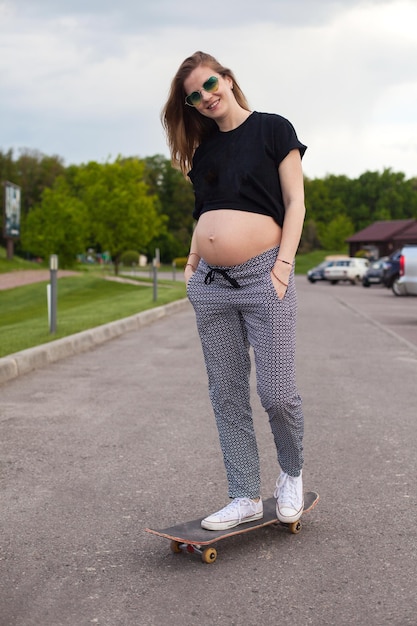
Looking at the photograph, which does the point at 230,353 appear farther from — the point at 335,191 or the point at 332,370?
the point at 335,191

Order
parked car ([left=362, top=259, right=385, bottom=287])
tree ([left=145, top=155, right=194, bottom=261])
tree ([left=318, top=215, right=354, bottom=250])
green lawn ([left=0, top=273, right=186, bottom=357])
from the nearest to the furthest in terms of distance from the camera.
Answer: green lawn ([left=0, top=273, right=186, bottom=357]) < parked car ([left=362, top=259, right=385, bottom=287]) < tree ([left=318, top=215, right=354, bottom=250]) < tree ([left=145, top=155, right=194, bottom=261])

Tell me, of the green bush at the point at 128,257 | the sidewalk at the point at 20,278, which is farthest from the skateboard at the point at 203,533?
the green bush at the point at 128,257

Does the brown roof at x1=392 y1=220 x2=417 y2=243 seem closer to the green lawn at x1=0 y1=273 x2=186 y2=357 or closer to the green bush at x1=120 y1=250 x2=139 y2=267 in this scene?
the green bush at x1=120 y1=250 x2=139 y2=267

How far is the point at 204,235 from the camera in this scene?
3.61 m

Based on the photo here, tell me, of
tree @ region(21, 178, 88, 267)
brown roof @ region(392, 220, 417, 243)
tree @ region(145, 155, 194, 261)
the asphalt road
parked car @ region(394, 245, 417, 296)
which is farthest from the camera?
tree @ region(145, 155, 194, 261)

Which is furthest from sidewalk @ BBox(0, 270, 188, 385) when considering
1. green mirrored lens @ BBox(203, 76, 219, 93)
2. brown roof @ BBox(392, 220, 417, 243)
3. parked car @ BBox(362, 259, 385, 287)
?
brown roof @ BBox(392, 220, 417, 243)

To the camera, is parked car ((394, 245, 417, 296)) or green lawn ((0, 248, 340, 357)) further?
parked car ((394, 245, 417, 296))

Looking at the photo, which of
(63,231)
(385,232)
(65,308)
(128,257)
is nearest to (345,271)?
(63,231)

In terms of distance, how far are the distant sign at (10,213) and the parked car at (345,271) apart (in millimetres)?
16376

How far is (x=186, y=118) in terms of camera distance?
378 centimetres

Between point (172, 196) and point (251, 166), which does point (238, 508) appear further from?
point (172, 196)

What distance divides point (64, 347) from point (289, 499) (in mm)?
7475

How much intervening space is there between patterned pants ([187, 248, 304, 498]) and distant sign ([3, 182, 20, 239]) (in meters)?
41.6

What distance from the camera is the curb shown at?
8.88m
